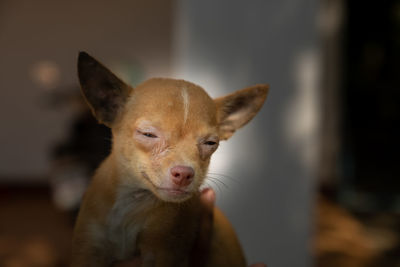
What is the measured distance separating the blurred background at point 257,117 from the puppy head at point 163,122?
1.09 m

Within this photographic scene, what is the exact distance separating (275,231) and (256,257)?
45 cm

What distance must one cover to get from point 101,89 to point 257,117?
6.95ft

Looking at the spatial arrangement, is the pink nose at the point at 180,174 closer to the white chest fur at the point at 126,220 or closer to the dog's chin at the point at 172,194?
the dog's chin at the point at 172,194

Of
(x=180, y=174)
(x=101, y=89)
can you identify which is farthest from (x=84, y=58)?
(x=180, y=174)

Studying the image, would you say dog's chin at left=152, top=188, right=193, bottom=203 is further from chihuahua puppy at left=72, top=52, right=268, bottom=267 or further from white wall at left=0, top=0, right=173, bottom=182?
white wall at left=0, top=0, right=173, bottom=182

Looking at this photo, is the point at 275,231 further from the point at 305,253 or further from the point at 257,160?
the point at 257,160

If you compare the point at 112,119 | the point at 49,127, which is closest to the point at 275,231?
the point at 112,119

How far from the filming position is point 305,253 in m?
3.30

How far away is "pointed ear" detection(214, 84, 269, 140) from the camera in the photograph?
1200 mm

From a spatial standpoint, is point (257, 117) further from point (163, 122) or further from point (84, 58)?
point (84, 58)

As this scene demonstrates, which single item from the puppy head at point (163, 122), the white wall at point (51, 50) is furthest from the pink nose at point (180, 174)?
the white wall at point (51, 50)

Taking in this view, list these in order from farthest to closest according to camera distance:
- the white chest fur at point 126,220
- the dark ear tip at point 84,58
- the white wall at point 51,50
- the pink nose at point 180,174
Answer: the white wall at point 51,50
the white chest fur at point 126,220
the pink nose at point 180,174
the dark ear tip at point 84,58

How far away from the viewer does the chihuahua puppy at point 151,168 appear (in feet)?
3.79

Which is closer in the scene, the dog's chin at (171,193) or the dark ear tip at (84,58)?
the dark ear tip at (84,58)
